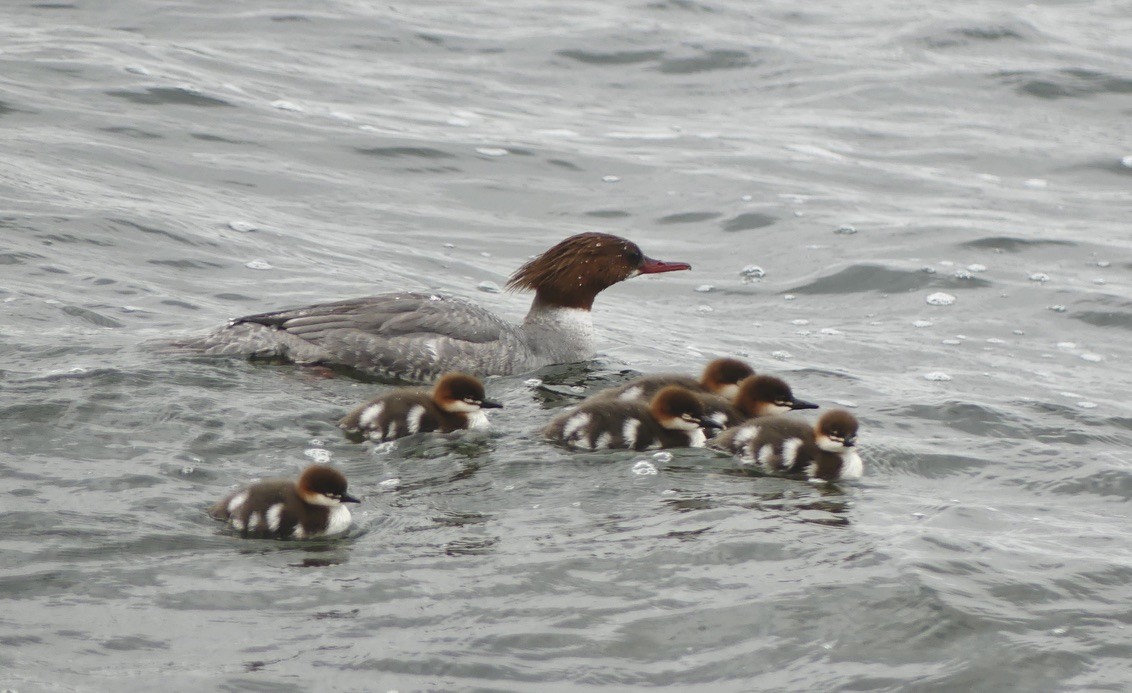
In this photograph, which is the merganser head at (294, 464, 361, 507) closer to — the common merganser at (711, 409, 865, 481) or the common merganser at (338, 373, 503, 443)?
the common merganser at (338, 373, 503, 443)

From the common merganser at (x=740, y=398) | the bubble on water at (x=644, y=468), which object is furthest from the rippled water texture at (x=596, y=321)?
the common merganser at (x=740, y=398)

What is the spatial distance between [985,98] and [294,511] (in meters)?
12.6

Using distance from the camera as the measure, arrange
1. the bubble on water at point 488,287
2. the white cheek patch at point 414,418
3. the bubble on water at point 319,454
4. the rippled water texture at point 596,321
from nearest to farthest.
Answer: the rippled water texture at point 596,321 < the bubble on water at point 319,454 < the white cheek patch at point 414,418 < the bubble on water at point 488,287

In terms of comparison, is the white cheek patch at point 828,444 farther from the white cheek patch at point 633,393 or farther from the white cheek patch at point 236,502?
the white cheek patch at point 236,502

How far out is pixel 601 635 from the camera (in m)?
5.61

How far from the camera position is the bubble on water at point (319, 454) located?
7.28m

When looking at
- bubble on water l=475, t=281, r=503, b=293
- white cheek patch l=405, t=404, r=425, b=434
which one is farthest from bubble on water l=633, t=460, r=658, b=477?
bubble on water l=475, t=281, r=503, b=293

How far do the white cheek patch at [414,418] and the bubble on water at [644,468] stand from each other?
1.18 metres

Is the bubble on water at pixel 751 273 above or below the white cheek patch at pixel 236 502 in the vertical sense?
above

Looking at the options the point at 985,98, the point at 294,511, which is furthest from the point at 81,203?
the point at 985,98

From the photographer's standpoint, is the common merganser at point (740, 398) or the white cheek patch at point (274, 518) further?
the common merganser at point (740, 398)

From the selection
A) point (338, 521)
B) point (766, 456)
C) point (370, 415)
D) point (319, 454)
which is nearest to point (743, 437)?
point (766, 456)

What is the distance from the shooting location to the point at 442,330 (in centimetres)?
921

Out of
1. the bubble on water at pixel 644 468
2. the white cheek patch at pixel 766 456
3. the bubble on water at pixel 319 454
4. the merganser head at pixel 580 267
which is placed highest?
the merganser head at pixel 580 267
